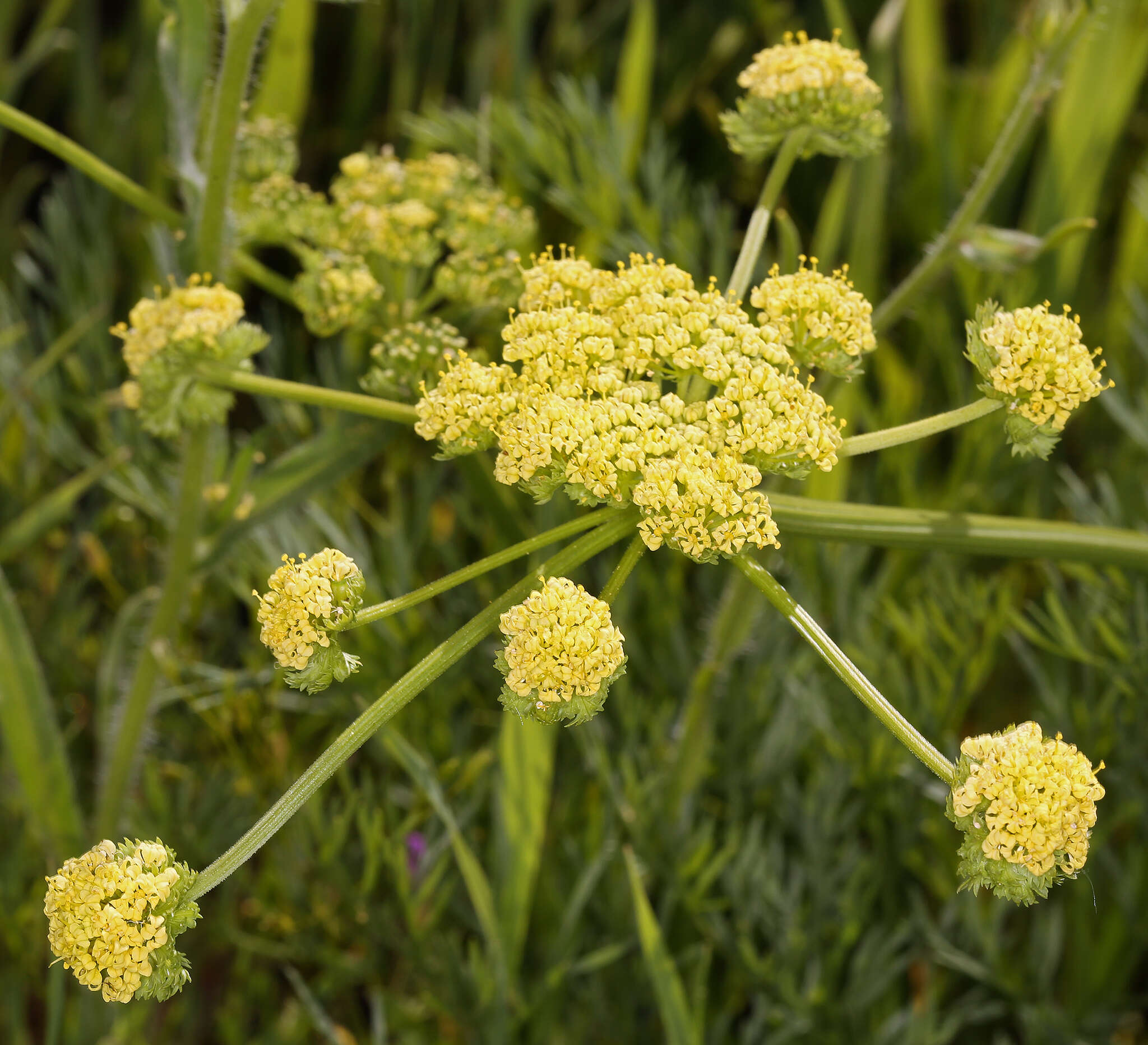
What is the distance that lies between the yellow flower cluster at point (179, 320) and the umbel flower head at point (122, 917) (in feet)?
1.52

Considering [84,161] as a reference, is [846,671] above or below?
below

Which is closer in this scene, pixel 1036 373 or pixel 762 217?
pixel 1036 373

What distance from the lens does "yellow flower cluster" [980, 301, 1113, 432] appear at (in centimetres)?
92

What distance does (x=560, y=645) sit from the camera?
2.60ft

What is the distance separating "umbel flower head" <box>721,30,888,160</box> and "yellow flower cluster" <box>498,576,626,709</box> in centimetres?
60

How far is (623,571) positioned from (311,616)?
230 millimetres

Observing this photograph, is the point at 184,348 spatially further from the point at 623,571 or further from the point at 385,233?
the point at 623,571

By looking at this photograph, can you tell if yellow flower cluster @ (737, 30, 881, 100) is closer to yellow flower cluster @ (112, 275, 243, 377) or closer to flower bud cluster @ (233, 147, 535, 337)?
flower bud cluster @ (233, 147, 535, 337)

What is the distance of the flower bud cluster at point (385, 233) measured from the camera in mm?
1219

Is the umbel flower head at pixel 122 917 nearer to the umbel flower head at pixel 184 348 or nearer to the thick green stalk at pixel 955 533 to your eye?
the umbel flower head at pixel 184 348

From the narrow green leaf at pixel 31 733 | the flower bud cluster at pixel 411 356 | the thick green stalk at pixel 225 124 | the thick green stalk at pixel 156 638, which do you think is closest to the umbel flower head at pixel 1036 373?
the flower bud cluster at pixel 411 356

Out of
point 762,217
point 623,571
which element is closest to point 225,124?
point 762,217

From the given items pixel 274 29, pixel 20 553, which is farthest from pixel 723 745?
pixel 274 29

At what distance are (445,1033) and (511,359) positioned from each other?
112 cm
